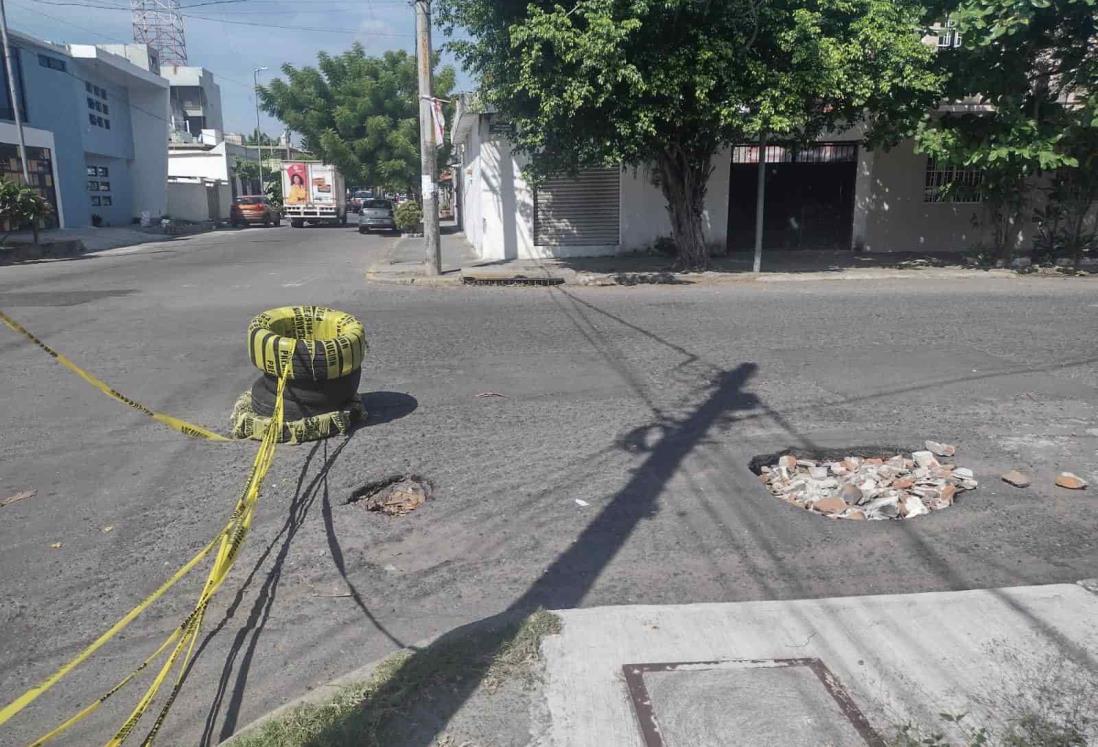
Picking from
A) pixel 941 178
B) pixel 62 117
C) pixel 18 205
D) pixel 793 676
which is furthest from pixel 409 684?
pixel 62 117

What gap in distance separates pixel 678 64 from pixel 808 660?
12.0m

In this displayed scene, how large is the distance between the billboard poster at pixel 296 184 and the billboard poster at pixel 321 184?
0.35 metres

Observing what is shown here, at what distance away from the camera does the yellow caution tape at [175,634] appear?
3.09m

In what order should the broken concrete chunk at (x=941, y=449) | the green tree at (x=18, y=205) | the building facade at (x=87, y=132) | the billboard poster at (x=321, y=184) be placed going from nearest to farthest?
the broken concrete chunk at (x=941, y=449) < the green tree at (x=18, y=205) < the building facade at (x=87, y=132) < the billboard poster at (x=321, y=184)

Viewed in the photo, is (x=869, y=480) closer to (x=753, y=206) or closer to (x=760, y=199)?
(x=760, y=199)

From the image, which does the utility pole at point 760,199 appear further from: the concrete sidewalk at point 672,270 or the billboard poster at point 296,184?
the billboard poster at point 296,184

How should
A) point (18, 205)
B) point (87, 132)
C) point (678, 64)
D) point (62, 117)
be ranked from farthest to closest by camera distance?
point (87, 132), point (62, 117), point (18, 205), point (678, 64)

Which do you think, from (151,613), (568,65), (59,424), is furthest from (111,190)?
(151,613)

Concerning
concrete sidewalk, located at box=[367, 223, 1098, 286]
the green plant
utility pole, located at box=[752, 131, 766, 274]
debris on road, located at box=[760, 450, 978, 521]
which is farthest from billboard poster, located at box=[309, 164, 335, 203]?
debris on road, located at box=[760, 450, 978, 521]

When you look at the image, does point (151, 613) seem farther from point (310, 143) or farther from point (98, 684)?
point (310, 143)

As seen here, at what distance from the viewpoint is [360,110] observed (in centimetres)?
3834

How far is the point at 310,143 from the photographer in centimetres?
4119

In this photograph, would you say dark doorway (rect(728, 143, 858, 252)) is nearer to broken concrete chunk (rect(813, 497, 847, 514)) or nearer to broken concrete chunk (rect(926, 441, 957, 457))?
broken concrete chunk (rect(926, 441, 957, 457))

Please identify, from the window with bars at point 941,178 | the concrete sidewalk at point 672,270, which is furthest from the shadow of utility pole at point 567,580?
the window with bars at point 941,178
